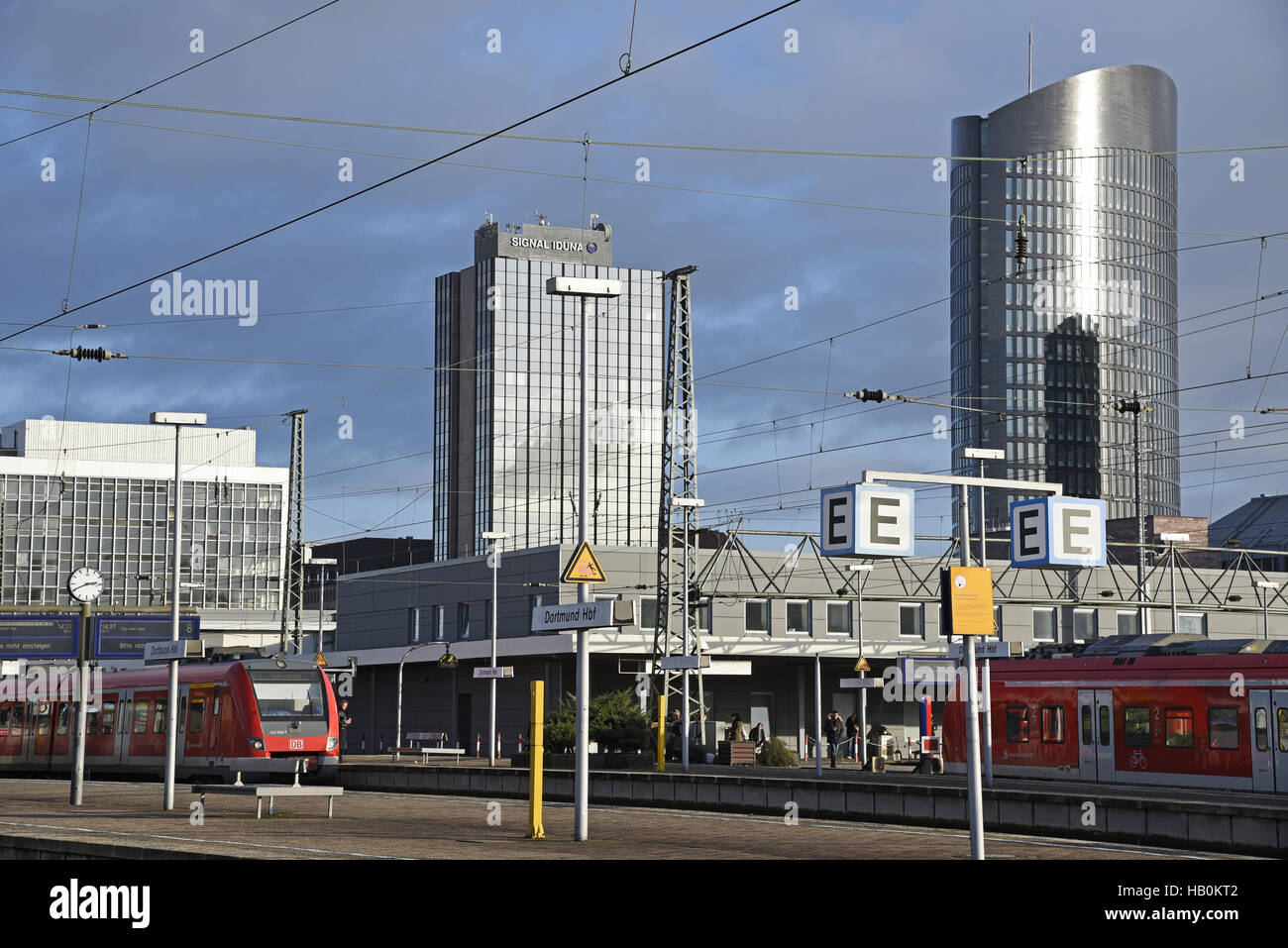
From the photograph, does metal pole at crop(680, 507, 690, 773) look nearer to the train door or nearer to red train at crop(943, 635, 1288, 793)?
red train at crop(943, 635, 1288, 793)

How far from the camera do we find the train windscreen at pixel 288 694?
116 ft

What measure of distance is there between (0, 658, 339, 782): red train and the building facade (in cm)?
12020

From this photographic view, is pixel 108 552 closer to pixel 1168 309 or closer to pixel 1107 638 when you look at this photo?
pixel 1168 309

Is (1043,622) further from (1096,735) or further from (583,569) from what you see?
(583,569)

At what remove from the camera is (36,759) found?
46.4 meters

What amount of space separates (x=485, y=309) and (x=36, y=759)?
403 feet

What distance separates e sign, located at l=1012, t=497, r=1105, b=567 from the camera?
25.1 m

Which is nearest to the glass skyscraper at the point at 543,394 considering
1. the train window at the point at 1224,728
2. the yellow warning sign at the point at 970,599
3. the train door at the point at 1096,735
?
the train door at the point at 1096,735

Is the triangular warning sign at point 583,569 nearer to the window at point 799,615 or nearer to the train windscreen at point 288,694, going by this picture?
the train windscreen at point 288,694

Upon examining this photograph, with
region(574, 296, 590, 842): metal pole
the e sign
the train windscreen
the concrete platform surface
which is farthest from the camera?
the train windscreen

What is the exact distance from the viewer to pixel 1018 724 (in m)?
37.5

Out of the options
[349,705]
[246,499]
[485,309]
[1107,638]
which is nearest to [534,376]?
[485,309]

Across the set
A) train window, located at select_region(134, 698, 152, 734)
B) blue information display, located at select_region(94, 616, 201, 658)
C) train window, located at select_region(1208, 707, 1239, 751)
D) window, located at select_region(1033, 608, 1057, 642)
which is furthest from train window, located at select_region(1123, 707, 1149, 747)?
window, located at select_region(1033, 608, 1057, 642)
